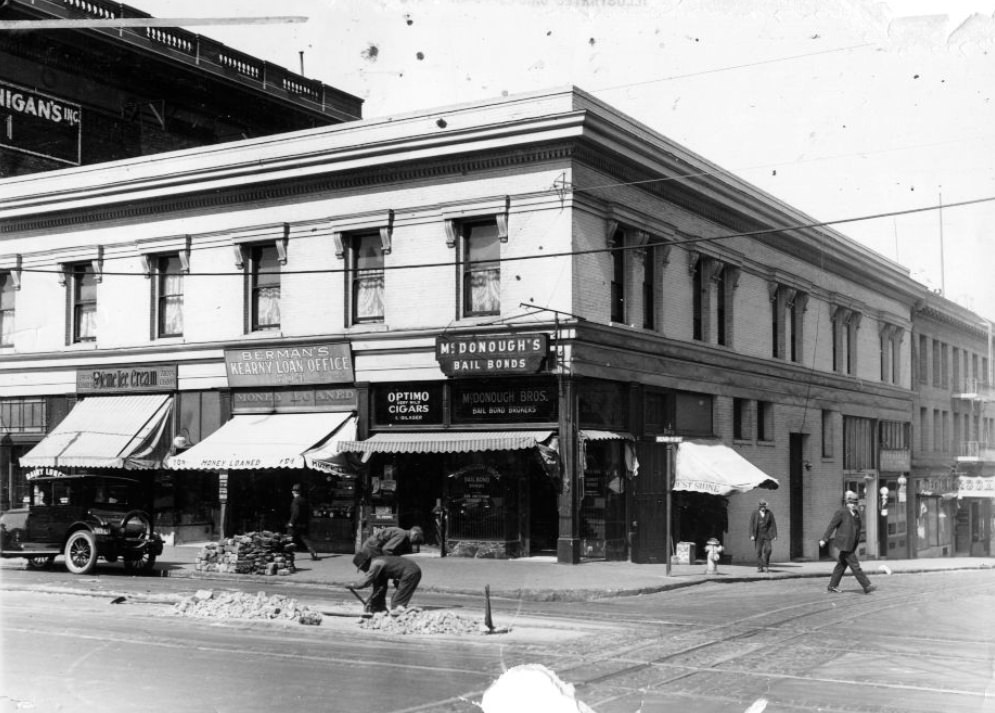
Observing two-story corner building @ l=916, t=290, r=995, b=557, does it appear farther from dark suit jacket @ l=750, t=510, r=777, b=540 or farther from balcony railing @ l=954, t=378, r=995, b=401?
dark suit jacket @ l=750, t=510, r=777, b=540

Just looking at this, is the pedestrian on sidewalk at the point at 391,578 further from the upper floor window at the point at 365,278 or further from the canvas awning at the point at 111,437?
the canvas awning at the point at 111,437

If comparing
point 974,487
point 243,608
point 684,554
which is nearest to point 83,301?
point 684,554

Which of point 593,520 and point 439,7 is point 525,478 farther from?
point 439,7

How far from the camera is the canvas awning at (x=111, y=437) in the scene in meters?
28.6

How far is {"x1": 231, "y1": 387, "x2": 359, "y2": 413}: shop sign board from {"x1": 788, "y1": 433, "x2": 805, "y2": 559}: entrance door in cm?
1549

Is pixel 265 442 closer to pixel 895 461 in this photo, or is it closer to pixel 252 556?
pixel 252 556

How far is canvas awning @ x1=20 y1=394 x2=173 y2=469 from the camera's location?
28.6 metres

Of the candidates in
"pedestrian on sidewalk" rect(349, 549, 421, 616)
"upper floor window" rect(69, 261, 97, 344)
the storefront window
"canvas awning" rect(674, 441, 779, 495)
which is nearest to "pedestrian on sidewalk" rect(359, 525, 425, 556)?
"pedestrian on sidewalk" rect(349, 549, 421, 616)

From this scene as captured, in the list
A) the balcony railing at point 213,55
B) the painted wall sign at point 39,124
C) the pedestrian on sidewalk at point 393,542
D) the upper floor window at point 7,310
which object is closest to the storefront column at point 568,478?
the pedestrian on sidewalk at point 393,542

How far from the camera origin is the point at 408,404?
2572 centimetres

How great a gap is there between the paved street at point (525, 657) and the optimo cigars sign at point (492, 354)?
6529mm

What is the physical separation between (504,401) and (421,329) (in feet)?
8.14

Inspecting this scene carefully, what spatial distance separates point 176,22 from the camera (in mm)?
11453

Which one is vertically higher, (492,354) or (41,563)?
(492,354)
